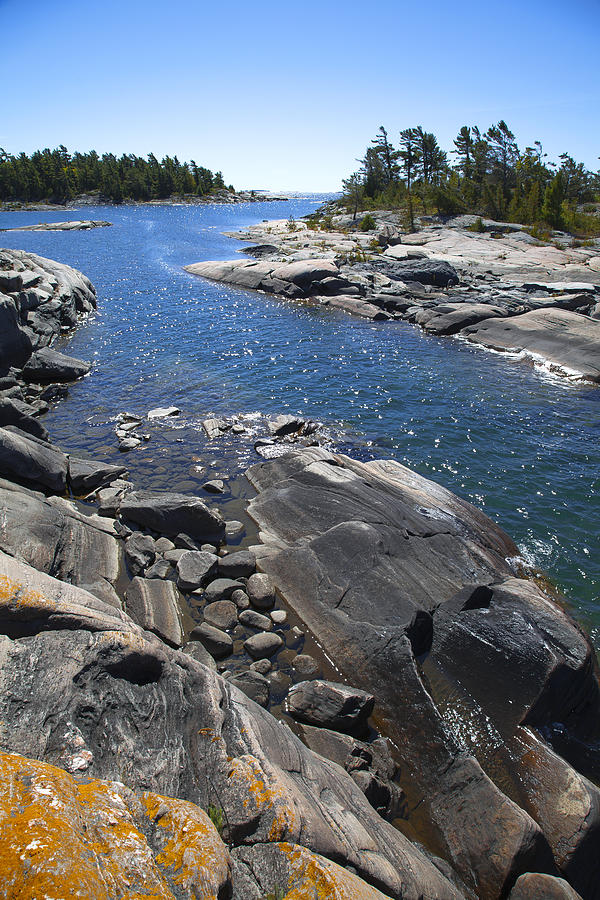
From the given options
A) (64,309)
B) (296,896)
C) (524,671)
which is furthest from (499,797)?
(64,309)

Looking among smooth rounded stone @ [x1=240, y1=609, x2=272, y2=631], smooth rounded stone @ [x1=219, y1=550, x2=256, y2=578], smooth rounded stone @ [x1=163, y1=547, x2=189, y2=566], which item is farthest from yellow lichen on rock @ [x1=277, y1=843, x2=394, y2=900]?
smooth rounded stone @ [x1=163, y1=547, x2=189, y2=566]

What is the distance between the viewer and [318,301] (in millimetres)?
47969

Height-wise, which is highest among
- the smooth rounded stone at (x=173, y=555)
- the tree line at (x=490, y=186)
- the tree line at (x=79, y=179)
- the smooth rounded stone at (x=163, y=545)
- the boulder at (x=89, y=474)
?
the tree line at (x=79, y=179)

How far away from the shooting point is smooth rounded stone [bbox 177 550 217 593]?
42.9 feet

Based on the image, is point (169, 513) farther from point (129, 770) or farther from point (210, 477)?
point (129, 770)

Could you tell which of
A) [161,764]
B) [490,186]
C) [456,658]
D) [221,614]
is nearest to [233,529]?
[221,614]

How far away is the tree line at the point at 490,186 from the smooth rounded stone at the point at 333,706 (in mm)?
80690

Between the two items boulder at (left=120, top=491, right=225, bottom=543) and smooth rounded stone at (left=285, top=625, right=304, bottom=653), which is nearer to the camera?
smooth rounded stone at (left=285, top=625, right=304, bottom=653)

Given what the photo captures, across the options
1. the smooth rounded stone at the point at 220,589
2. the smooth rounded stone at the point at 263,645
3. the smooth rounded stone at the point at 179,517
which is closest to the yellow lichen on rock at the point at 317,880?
the smooth rounded stone at the point at 263,645

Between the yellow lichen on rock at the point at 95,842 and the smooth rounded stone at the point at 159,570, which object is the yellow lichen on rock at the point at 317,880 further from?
the smooth rounded stone at the point at 159,570

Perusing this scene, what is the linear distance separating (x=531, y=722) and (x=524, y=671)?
2.94 feet

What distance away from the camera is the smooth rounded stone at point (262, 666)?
1083 centimetres

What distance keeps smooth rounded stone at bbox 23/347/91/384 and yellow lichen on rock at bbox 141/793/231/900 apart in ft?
89.7

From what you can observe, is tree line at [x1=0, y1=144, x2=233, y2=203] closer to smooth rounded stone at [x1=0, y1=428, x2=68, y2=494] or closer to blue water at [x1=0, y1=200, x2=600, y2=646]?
blue water at [x1=0, y1=200, x2=600, y2=646]
